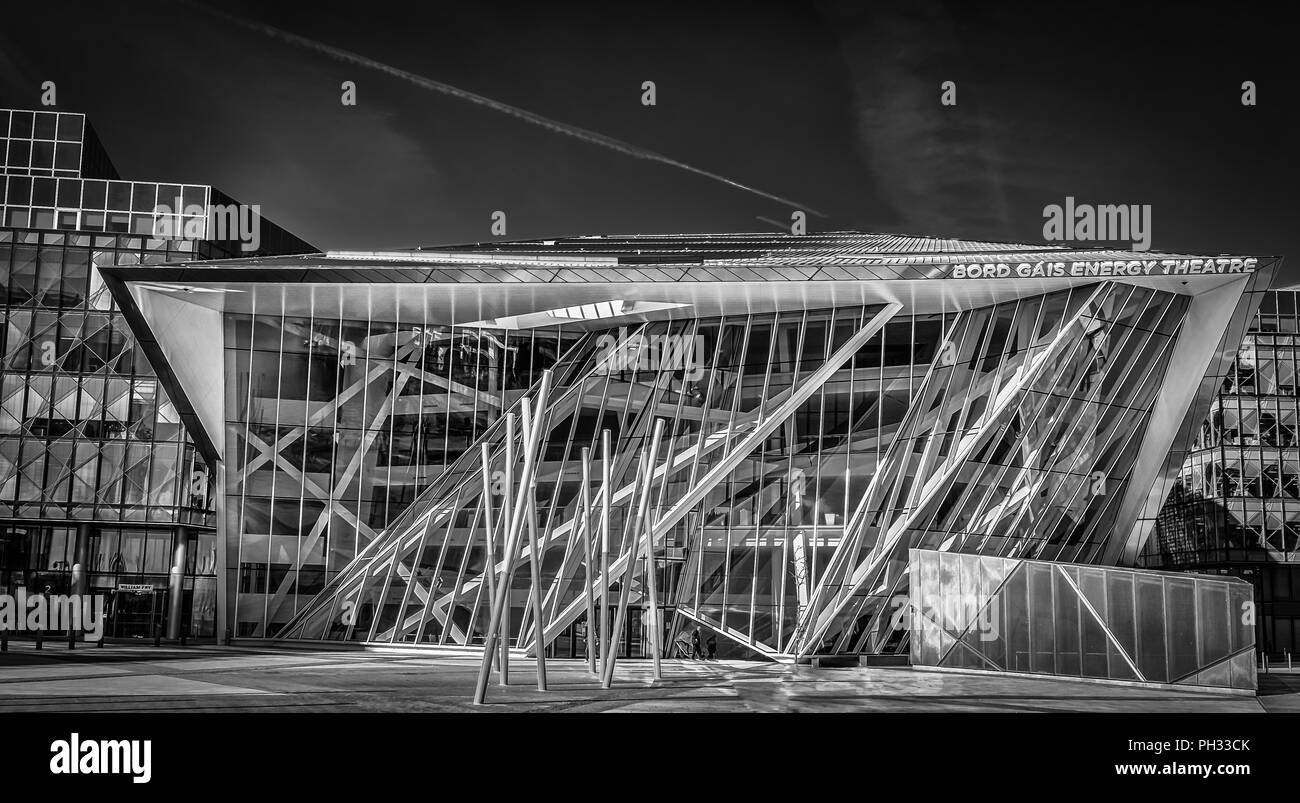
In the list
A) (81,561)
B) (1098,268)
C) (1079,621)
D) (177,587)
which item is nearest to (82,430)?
(81,561)

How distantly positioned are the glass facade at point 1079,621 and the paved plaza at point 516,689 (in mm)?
975

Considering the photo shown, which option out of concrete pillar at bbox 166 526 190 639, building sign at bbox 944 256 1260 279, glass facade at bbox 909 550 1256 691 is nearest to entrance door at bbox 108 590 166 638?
concrete pillar at bbox 166 526 190 639

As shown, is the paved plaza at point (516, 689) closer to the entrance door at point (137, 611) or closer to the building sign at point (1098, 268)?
the building sign at point (1098, 268)

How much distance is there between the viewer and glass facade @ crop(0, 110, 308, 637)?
2039 inches

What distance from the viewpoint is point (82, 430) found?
53.0 metres

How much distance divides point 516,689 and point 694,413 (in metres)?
16.6

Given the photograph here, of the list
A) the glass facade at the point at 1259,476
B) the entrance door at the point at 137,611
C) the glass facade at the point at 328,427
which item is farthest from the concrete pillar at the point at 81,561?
the glass facade at the point at 1259,476

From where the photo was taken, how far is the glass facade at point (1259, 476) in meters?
65.0

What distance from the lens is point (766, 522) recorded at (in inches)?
1309

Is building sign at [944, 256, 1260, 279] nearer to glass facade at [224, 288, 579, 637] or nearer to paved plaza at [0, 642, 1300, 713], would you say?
paved plaza at [0, 642, 1300, 713]

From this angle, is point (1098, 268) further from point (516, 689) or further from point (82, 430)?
point (82, 430)
